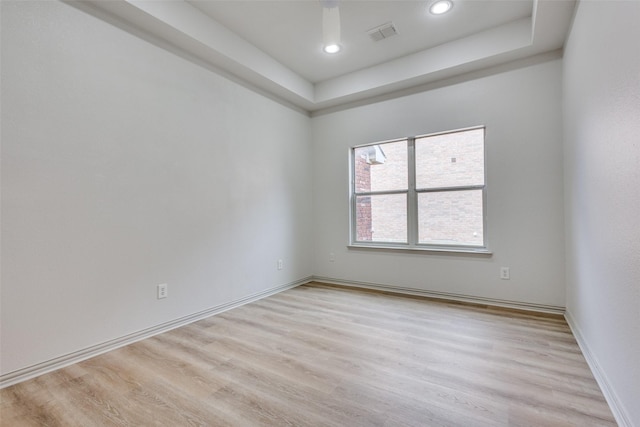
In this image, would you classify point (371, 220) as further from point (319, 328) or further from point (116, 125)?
point (116, 125)

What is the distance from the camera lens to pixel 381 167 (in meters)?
4.15

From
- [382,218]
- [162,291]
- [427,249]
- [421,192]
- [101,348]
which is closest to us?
[101,348]

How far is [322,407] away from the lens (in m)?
1.59

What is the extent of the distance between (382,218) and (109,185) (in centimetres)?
315

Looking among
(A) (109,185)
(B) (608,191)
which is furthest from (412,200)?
(A) (109,185)

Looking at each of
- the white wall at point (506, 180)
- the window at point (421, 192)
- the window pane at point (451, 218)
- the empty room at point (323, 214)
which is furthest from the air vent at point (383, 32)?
the window pane at point (451, 218)

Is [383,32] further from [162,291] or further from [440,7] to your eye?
[162,291]

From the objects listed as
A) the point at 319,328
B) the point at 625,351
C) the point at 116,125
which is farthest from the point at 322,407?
the point at 116,125

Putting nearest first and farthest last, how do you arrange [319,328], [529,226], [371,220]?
[319,328] → [529,226] → [371,220]

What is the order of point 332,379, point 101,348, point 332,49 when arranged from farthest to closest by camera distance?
point 332,49
point 101,348
point 332,379

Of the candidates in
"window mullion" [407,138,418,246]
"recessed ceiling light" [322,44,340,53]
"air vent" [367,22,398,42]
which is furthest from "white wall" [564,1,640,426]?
"recessed ceiling light" [322,44,340,53]

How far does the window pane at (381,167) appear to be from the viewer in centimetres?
396

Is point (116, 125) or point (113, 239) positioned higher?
point (116, 125)

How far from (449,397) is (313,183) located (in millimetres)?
3487
